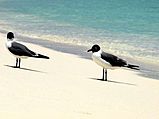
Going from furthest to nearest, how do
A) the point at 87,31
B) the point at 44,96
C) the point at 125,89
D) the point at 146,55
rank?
the point at 87,31, the point at 146,55, the point at 125,89, the point at 44,96

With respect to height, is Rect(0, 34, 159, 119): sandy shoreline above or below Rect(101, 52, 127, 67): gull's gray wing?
below

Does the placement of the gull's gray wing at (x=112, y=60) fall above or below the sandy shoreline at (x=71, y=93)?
above

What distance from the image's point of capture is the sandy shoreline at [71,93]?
263 inches

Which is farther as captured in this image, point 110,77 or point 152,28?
point 152,28

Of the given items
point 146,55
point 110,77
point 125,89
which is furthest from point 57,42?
point 125,89

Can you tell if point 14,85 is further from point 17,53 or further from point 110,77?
point 110,77

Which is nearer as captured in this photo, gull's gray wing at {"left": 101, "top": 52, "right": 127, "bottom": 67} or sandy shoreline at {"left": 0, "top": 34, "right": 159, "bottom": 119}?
sandy shoreline at {"left": 0, "top": 34, "right": 159, "bottom": 119}

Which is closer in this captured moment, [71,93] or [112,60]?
[71,93]

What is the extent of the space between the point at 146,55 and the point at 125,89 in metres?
6.19

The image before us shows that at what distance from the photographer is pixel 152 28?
964 inches

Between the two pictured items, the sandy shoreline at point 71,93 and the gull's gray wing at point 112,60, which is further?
the gull's gray wing at point 112,60

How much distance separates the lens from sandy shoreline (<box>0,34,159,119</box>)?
6680mm

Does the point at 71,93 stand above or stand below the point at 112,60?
below

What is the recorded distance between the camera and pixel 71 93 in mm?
7992
